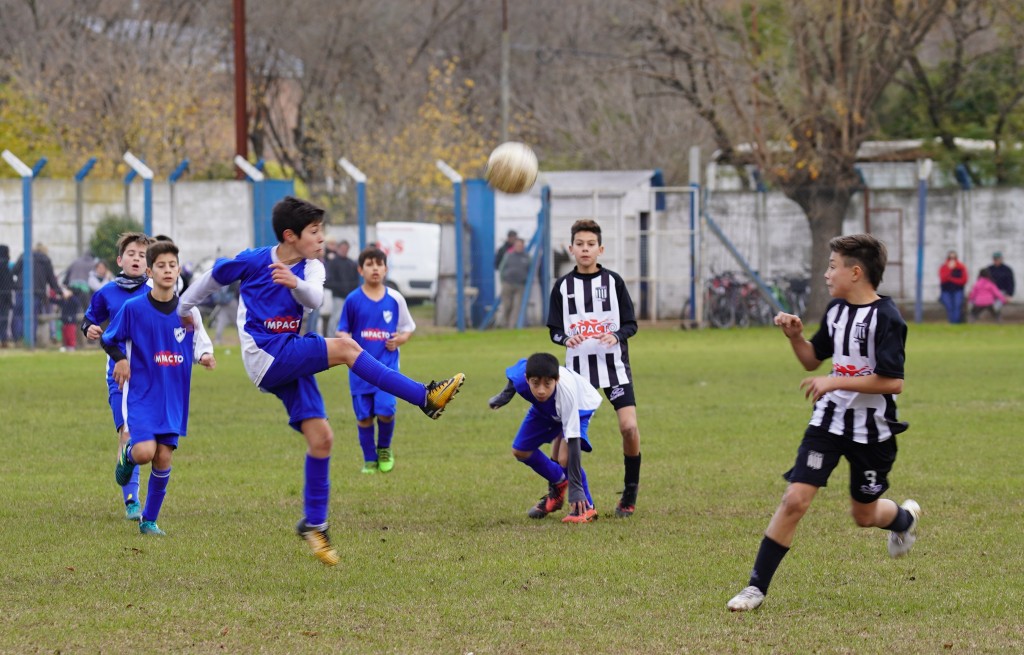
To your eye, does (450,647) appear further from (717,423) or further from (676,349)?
(676,349)

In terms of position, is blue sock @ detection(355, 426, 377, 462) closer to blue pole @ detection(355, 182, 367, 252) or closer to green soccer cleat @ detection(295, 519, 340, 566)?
green soccer cleat @ detection(295, 519, 340, 566)

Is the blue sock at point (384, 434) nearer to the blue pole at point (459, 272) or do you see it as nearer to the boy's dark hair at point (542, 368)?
the boy's dark hair at point (542, 368)

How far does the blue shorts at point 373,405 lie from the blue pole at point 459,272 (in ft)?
51.1

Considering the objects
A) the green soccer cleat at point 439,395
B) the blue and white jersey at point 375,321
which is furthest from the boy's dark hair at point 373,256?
the green soccer cleat at point 439,395

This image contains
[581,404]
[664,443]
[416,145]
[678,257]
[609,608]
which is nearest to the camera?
[609,608]

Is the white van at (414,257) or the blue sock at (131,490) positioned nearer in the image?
the blue sock at (131,490)

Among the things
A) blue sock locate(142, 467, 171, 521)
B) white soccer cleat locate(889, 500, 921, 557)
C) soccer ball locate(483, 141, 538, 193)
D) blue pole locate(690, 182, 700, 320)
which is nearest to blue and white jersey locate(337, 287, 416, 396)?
soccer ball locate(483, 141, 538, 193)

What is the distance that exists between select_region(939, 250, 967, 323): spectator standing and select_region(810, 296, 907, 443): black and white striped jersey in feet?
79.0

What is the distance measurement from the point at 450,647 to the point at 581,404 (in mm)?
3346

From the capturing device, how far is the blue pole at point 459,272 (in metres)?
26.8

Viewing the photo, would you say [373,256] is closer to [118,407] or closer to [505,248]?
[118,407]

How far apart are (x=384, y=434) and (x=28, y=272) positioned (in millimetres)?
14393

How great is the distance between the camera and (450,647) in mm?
5598

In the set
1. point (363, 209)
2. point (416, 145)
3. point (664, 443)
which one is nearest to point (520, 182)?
point (664, 443)
